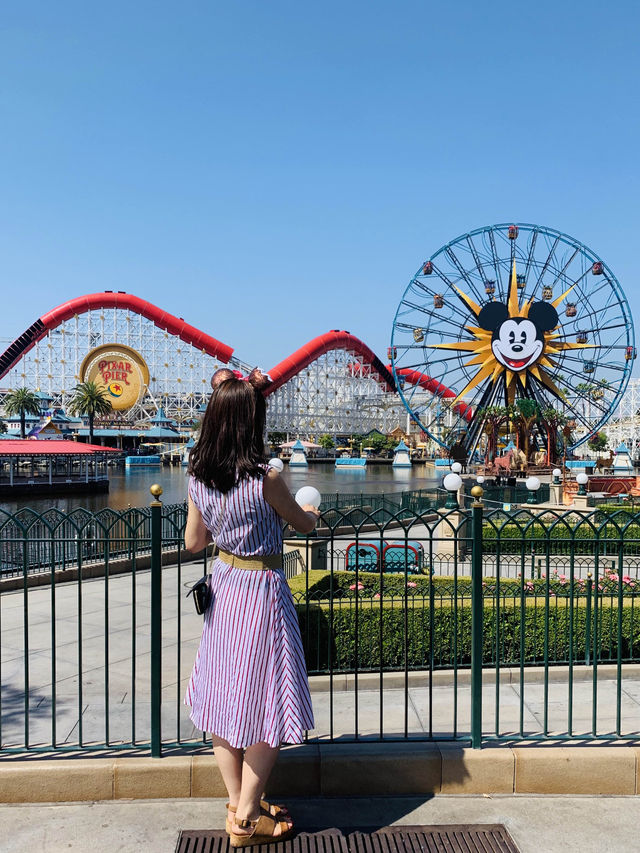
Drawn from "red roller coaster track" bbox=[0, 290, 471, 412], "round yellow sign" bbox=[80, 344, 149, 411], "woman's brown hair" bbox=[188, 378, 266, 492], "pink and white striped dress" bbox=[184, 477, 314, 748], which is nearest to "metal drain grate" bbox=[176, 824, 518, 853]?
"pink and white striped dress" bbox=[184, 477, 314, 748]

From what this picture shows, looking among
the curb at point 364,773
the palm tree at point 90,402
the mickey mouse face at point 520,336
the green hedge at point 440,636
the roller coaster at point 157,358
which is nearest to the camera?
the curb at point 364,773

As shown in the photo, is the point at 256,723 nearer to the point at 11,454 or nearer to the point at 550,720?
the point at 550,720

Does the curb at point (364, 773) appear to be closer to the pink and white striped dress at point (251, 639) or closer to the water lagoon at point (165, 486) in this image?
the pink and white striped dress at point (251, 639)

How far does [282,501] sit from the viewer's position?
280 cm

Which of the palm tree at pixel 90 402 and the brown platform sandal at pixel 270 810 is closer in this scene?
the brown platform sandal at pixel 270 810

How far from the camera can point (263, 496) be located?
2.81 metres

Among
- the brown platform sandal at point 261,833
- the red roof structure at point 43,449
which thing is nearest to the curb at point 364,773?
the brown platform sandal at point 261,833

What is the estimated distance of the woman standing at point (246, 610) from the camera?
2.79m

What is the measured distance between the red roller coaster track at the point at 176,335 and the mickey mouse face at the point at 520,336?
18971 mm

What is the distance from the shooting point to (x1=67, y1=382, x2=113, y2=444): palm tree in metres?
62.2

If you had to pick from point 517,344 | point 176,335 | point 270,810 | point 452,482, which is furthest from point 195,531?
point 176,335

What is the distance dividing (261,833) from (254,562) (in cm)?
117

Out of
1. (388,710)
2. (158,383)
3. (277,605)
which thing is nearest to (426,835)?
(277,605)

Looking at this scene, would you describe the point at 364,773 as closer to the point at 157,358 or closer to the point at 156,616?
the point at 156,616
